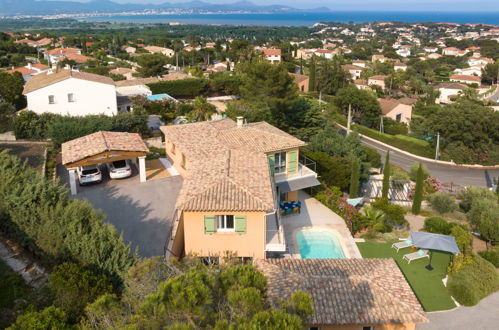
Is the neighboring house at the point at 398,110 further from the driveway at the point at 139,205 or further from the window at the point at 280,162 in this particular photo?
the driveway at the point at 139,205

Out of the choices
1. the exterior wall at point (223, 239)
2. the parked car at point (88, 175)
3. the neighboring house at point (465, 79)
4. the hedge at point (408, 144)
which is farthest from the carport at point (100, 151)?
the neighboring house at point (465, 79)

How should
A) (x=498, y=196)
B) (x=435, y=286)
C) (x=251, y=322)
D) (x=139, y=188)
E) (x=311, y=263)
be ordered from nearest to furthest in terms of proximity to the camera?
(x=251, y=322)
(x=311, y=263)
(x=435, y=286)
(x=139, y=188)
(x=498, y=196)

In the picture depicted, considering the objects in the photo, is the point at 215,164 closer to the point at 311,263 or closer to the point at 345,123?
the point at 311,263

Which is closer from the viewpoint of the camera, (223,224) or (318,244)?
(223,224)

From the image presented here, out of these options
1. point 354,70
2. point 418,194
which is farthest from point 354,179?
point 354,70

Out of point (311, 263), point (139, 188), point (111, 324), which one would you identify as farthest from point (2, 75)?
point (111, 324)

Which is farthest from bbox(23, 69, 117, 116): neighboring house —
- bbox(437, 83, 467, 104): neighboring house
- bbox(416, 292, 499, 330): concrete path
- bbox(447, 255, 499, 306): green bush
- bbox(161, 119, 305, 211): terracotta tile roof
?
bbox(437, 83, 467, 104): neighboring house

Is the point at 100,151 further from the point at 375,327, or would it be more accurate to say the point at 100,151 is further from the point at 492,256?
the point at 492,256
